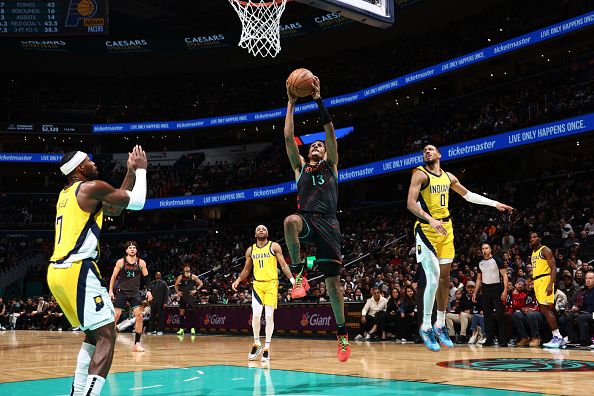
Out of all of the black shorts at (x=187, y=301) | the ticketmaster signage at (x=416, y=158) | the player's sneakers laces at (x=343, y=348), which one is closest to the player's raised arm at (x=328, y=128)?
the player's sneakers laces at (x=343, y=348)

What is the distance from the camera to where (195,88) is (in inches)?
1743

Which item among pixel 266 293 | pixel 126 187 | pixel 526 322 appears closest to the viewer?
pixel 126 187

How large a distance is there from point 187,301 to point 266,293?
12.1 metres

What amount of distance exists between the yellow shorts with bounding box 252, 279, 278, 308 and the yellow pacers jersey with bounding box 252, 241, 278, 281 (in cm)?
8

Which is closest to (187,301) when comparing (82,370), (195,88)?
(82,370)

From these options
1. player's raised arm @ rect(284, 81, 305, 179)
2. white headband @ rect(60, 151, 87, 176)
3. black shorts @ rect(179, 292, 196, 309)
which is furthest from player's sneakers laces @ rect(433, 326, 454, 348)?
black shorts @ rect(179, 292, 196, 309)

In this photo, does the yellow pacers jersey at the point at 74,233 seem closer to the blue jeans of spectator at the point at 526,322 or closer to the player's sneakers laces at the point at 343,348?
the player's sneakers laces at the point at 343,348

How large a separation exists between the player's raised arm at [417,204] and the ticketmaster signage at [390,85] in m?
19.0

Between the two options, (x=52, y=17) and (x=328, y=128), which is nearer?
(x=328, y=128)

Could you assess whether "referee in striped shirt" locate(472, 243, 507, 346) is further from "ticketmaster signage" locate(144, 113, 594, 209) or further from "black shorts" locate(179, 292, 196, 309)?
"black shorts" locate(179, 292, 196, 309)

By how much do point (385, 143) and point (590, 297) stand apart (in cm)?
2026

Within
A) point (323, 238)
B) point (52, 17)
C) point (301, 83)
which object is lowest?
point (323, 238)

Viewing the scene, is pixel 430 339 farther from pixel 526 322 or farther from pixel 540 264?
pixel 526 322

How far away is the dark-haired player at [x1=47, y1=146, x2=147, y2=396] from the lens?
475 cm
